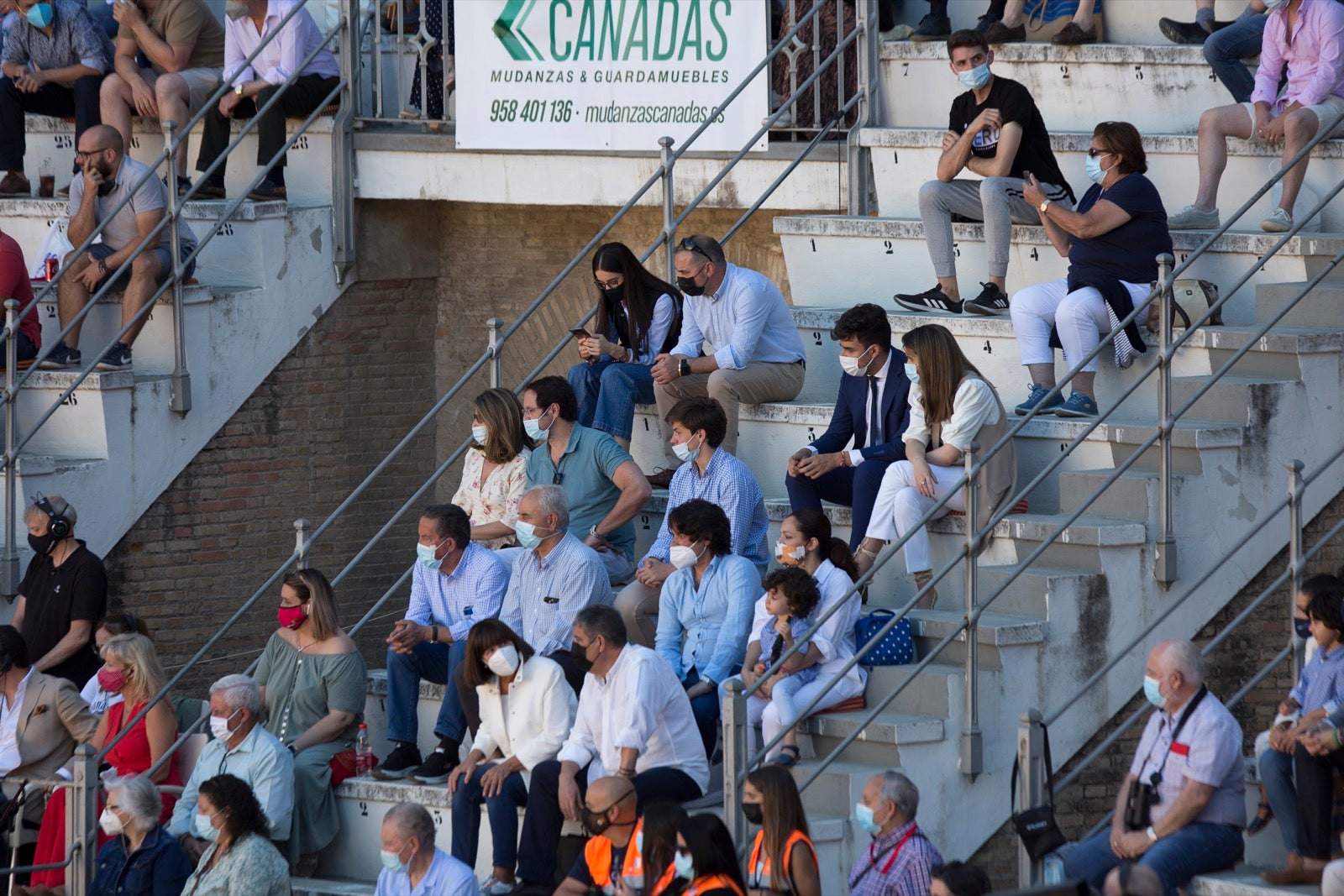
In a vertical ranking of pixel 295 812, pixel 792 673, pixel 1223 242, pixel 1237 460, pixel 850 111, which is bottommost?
pixel 295 812

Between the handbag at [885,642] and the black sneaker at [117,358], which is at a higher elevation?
the black sneaker at [117,358]

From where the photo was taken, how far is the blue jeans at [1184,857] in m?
7.32

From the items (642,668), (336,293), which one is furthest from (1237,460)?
(336,293)

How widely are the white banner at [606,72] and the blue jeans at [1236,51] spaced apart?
2300 mm

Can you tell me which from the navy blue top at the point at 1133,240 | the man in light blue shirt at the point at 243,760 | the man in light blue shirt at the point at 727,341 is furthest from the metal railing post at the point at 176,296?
the navy blue top at the point at 1133,240

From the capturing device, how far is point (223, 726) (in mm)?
8656

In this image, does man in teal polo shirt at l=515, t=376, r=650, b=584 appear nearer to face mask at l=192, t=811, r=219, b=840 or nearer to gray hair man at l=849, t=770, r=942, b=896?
face mask at l=192, t=811, r=219, b=840

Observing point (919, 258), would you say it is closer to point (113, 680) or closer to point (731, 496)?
point (731, 496)

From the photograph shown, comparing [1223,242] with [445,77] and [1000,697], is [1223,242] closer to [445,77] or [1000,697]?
[1000,697]

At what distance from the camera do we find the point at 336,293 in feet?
41.6

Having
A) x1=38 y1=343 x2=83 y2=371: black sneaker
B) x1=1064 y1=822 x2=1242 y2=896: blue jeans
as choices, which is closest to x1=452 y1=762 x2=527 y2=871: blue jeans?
x1=1064 y1=822 x2=1242 y2=896: blue jeans

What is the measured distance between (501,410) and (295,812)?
6.53 ft

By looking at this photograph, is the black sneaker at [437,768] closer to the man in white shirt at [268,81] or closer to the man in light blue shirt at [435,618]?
the man in light blue shirt at [435,618]

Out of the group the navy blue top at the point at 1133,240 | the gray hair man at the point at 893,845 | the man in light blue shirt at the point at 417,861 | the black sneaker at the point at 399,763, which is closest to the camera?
the gray hair man at the point at 893,845
